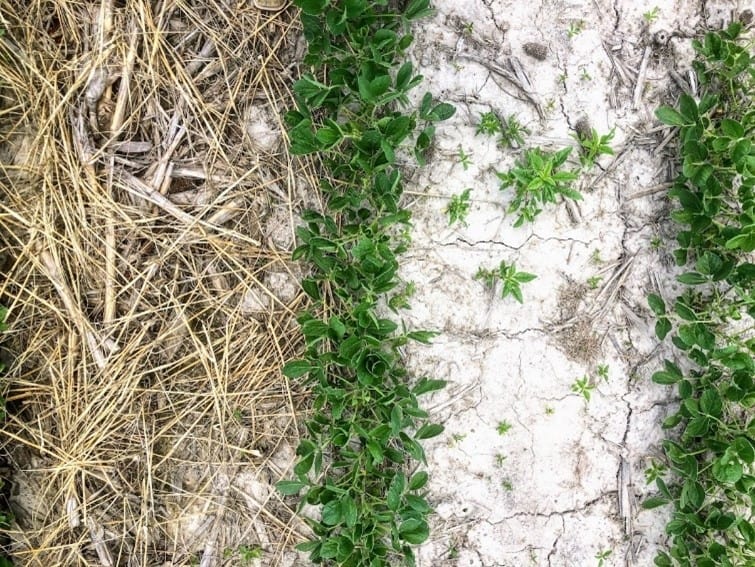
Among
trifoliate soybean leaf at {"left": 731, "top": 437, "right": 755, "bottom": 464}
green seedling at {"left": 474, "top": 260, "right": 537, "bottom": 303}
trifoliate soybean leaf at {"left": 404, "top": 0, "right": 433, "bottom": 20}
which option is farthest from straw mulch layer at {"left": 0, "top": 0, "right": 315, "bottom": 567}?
trifoliate soybean leaf at {"left": 731, "top": 437, "right": 755, "bottom": 464}

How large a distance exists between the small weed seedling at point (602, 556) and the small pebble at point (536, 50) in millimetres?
1744

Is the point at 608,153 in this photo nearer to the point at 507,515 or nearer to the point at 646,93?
the point at 646,93

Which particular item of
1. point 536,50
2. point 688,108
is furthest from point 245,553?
point 688,108

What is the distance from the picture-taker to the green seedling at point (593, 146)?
205 cm

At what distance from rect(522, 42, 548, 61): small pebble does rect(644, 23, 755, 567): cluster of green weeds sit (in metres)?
0.44

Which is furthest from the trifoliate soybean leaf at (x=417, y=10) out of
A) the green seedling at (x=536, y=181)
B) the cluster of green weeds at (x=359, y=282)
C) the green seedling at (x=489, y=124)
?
the green seedling at (x=536, y=181)

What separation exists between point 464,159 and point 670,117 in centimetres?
69

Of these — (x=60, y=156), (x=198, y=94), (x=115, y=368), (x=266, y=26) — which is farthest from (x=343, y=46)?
(x=115, y=368)

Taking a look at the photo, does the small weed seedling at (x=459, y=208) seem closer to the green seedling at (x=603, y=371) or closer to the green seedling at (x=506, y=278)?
Answer: the green seedling at (x=506, y=278)

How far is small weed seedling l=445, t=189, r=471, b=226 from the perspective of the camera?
2.06m

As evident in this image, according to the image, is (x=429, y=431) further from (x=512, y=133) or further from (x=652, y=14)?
(x=652, y=14)

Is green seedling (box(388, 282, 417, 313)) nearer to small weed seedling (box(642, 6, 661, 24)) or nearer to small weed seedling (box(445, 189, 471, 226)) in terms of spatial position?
small weed seedling (box(445, 189, 471, 226))

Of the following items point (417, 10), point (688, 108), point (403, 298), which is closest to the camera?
point (417, 10)

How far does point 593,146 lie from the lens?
2.06m
